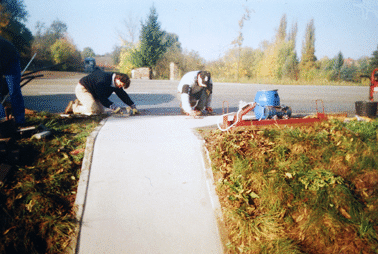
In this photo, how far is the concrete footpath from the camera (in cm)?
250

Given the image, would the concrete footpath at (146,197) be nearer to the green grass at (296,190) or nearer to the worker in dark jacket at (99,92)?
the green grass at (296,190)

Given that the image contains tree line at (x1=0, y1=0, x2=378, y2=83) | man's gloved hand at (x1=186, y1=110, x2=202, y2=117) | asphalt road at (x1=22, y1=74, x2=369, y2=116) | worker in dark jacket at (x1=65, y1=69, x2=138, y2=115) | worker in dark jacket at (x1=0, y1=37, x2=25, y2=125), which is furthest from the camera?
tree line at (x1=0, y1=0, x2=378, y2=83)

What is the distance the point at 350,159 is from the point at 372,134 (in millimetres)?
1383

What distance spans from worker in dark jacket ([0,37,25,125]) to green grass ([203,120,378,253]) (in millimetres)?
3460

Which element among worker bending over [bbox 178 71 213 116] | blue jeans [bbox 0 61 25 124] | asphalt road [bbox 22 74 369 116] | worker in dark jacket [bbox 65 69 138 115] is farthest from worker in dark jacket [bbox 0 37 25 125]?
worker bending over [bbox 178 71 213 116]

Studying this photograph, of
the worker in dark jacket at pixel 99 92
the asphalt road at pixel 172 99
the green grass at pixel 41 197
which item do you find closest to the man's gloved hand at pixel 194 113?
the asphalt road at pixel 172 99

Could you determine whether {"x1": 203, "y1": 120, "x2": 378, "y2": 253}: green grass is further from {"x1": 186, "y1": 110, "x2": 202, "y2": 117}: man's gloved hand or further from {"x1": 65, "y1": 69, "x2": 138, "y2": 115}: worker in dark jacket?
{"x1": 65, "y1": 69, "x2": 138, "y2": 115}: worker in dark jacket

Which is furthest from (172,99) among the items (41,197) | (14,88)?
(41,197)

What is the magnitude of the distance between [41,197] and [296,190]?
294 cm

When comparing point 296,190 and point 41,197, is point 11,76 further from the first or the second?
point 296,190

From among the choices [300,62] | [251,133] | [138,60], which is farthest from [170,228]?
[300,62]

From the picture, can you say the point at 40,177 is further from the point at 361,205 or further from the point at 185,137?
the point at 361,205

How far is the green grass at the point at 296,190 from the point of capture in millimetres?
2494

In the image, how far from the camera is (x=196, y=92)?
6316 millimetres
